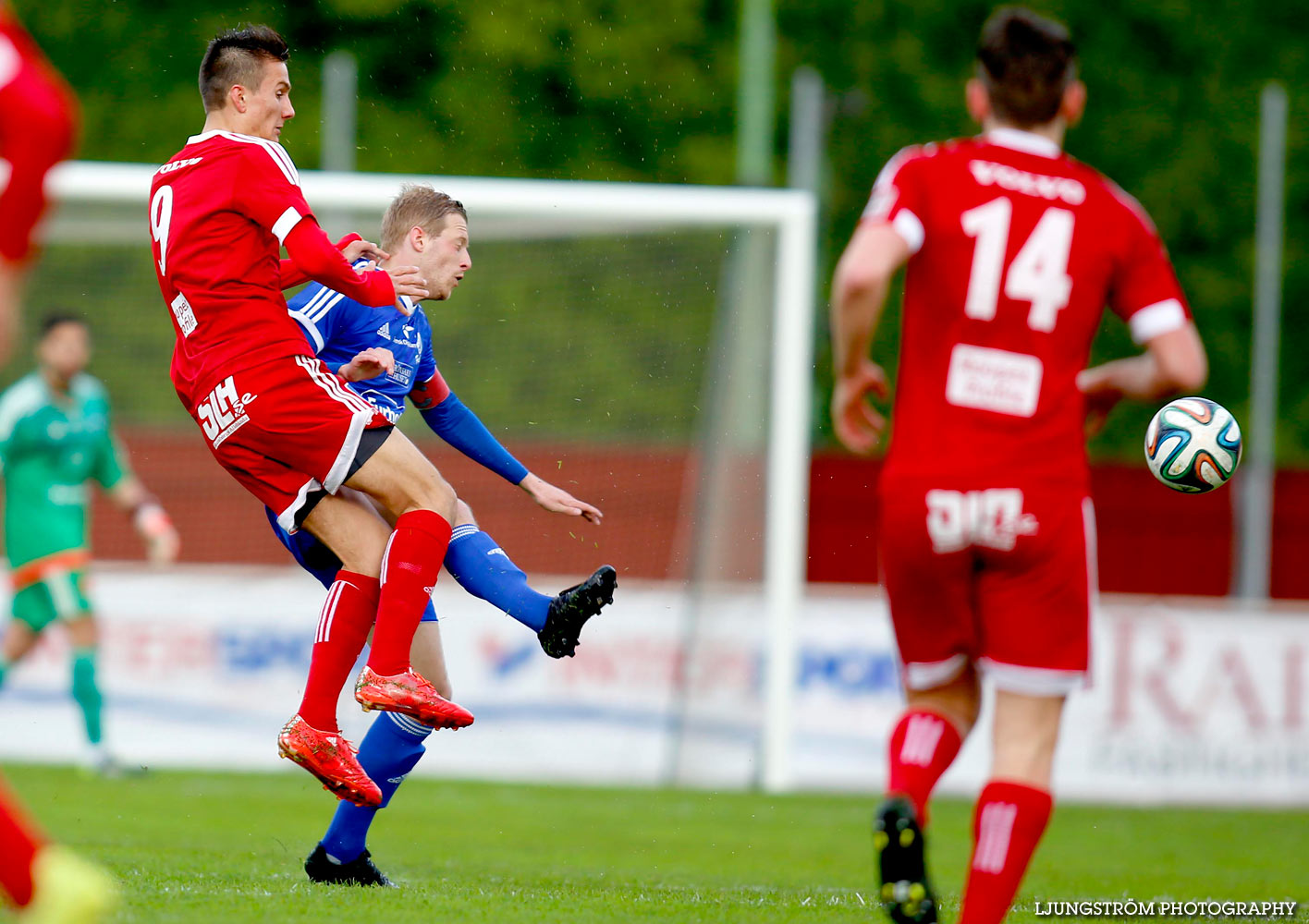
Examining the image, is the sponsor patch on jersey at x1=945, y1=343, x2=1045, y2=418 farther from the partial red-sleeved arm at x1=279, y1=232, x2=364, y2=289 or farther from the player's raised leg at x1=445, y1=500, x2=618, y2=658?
the partial red-sleeved arm at x1=279, y1=232, x2=364, y2=289

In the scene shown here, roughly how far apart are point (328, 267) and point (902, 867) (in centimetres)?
228

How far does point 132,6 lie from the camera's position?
25188 mm

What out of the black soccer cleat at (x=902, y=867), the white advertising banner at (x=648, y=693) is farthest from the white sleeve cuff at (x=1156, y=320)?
the white advertising banner at (x=648, y=693)

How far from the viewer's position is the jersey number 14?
13.6ft

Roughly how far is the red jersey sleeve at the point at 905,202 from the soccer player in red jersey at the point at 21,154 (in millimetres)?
1841

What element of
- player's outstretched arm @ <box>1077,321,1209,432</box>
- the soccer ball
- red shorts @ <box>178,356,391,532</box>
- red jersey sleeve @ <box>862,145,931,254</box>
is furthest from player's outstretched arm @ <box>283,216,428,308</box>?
the soccer ball

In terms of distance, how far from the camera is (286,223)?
5.02 meters

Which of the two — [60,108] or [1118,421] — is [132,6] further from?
[60,108]

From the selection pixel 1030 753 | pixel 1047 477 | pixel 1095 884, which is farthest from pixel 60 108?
pixel 1095 884

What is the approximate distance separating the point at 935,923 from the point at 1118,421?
67.2ft

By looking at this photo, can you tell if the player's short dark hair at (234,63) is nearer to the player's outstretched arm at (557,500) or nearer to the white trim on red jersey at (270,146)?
the white trim on red jersey at (270,146)

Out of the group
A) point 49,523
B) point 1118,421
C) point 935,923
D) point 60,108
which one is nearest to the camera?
point 60,108


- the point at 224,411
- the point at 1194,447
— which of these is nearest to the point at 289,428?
the point at 224,411

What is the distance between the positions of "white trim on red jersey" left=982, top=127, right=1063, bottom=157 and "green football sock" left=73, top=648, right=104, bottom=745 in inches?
334
